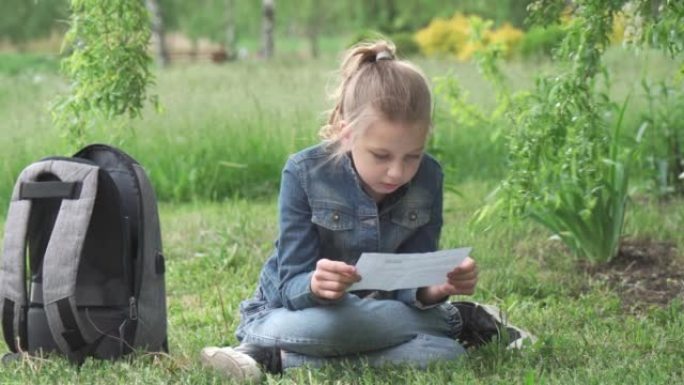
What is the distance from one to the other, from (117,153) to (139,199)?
0.21m

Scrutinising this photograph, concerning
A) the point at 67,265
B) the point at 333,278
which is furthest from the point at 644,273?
the point at 67,265

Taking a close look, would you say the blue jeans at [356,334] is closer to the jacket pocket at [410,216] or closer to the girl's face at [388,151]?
the jacket pocket at [410,216]

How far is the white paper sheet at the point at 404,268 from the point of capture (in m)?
3.06

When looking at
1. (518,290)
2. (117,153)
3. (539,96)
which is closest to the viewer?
(117,153)

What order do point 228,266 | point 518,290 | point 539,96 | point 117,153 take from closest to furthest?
point 117,153 → point 539,96 → point 518,290 → point 228,266

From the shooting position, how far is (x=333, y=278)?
3.11 m

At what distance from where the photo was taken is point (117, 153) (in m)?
3.68

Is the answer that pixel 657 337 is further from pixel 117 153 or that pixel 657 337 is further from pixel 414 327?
pixel 117 153

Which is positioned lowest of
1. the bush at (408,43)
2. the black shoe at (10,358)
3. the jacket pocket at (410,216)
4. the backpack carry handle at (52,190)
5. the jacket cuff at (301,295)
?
the bush at (408,43)

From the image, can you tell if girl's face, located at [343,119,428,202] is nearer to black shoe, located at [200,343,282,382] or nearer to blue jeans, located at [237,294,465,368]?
blue jeans, located at [237,294,465,368]

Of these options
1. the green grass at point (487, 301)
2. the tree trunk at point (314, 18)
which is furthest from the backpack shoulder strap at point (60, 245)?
the tree trunk at point (314, 18)

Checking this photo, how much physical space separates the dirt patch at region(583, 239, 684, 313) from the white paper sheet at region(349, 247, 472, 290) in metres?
1.45

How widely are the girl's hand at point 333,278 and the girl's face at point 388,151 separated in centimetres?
30

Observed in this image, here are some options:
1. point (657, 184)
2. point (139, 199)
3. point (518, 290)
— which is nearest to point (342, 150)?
point (139, 199)
